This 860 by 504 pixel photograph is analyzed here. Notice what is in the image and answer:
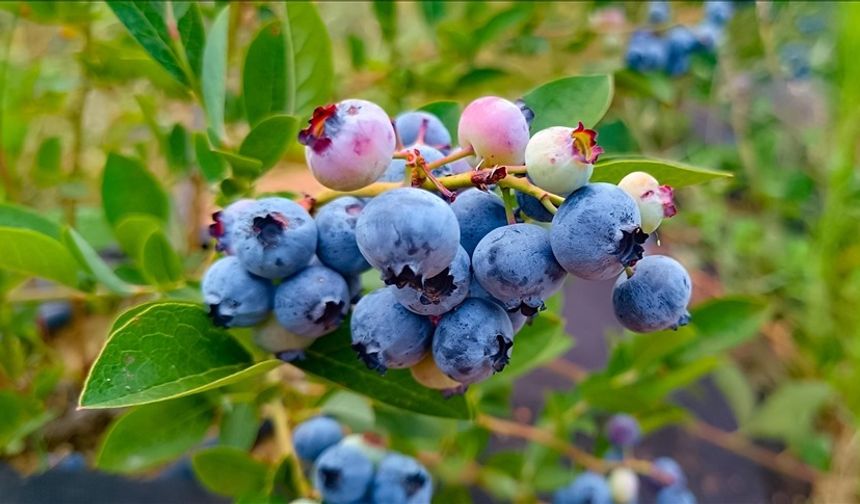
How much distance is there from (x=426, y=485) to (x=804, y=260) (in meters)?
1.54

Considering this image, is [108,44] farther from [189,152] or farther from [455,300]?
[455,300]

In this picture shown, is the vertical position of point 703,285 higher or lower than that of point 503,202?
lower

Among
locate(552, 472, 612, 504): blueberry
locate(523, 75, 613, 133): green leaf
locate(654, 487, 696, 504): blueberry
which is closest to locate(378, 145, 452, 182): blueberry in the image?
locate(523, 75, 613, 133): green leaf

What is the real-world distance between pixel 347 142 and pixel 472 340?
0.13 metres

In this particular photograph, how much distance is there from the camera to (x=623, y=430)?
1.02m

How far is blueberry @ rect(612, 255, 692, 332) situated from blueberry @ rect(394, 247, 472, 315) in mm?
105

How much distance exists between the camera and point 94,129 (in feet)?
6.73

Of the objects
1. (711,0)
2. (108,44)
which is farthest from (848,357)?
(108,44)

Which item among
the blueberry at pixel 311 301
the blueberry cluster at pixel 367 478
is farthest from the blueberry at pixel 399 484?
the blueberry at pixel 311 301

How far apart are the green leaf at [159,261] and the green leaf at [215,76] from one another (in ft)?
0.39

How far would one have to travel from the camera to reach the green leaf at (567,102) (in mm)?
540

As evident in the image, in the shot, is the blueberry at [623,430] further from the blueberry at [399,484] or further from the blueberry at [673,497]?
the blueberry at [399,484]

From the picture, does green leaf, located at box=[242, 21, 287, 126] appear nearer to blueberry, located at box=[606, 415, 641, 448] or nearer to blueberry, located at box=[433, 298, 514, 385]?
blueberry, located at box=[433, 298, 514, 385]

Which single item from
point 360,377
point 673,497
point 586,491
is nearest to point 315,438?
point 360,377
